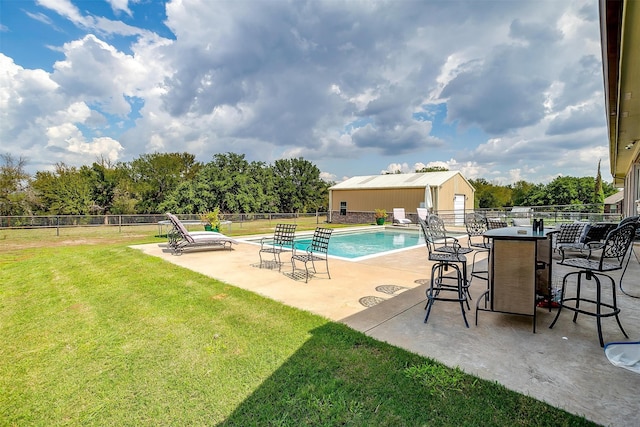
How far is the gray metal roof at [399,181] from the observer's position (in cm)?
1888

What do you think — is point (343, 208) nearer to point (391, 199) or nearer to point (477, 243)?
point (391, 199)

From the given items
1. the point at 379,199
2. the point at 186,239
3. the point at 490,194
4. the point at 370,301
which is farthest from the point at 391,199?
the point at 490,194

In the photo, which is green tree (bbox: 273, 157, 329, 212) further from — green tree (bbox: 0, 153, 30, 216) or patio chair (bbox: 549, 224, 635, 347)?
patio chair (bbox: 549, 224, 635, 347)

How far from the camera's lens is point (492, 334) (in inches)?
106

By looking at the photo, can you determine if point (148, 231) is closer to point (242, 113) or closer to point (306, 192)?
point (242, 113)

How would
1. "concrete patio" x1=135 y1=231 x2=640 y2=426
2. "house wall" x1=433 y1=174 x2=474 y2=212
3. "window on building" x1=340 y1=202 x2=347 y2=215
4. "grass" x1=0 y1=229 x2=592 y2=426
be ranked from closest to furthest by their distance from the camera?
1. "grass" x1=0 y1=229 x2=592 y2=426
2. "concrete patio" x1=135 y1=231 x2=640 y2=426
3. "house wall" x1=433 y1=174 x2=474 y2=212
4. "window on building" x1=340 y1=202 x2=347 y2=215

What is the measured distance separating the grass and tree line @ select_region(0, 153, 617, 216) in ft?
73.6

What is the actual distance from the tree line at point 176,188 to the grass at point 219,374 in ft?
73.6

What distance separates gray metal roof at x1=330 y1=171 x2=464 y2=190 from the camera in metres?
18.9

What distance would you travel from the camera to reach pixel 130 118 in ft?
69.6

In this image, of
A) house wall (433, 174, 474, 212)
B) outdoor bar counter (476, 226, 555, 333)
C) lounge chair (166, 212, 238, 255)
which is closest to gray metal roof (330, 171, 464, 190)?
house wall (433, 174, 474, 212)

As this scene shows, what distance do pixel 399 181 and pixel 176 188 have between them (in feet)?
61.0

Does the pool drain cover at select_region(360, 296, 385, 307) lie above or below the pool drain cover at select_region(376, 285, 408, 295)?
below

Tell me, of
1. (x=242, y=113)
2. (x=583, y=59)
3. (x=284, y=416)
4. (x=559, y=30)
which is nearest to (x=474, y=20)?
(x=559, y=30)
